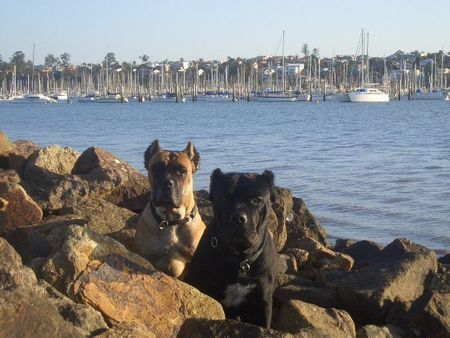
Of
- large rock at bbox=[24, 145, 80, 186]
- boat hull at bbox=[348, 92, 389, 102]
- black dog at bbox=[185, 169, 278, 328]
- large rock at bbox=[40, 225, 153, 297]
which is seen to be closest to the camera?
large rock at bbox=[40, 225, 153, 297]

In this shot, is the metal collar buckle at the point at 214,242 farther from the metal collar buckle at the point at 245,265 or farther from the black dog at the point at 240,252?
the metal collar buckle at the point at 245,265

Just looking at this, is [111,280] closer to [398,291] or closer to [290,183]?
[398,291]

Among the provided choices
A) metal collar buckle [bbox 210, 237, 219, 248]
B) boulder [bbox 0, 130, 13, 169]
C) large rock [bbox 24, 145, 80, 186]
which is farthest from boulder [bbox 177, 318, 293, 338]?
boulder [bbox 0, 130, 13, 169]

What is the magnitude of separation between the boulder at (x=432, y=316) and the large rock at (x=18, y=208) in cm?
395

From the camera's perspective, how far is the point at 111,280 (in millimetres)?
5844

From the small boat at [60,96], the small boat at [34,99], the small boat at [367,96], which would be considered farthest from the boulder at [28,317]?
the small boat at [60,96]

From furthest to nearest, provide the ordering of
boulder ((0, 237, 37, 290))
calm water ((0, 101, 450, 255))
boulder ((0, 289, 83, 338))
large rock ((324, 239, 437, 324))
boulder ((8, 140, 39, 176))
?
calm water ((0, 101, 450, 255))
boulder ((8, 140, 39, 176))
large rock ((324, 239, 437, 324))
boulder ((0, 237, 37, 290))
boulder ((0, 289, 83, 338))

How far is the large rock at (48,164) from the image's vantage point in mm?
10555

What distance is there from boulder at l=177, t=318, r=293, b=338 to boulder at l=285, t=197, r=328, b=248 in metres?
4.43

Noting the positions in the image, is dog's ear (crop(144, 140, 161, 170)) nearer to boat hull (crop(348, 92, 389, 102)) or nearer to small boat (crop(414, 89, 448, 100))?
boat hull (crop(348, 92, 389, 102))

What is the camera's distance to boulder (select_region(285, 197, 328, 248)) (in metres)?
10.1

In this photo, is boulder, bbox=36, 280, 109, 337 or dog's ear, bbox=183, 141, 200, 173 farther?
dog's ear, bbox=183, 141, 200, 173

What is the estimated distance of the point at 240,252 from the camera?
20.9ft

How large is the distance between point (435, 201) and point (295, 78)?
5629 inches
